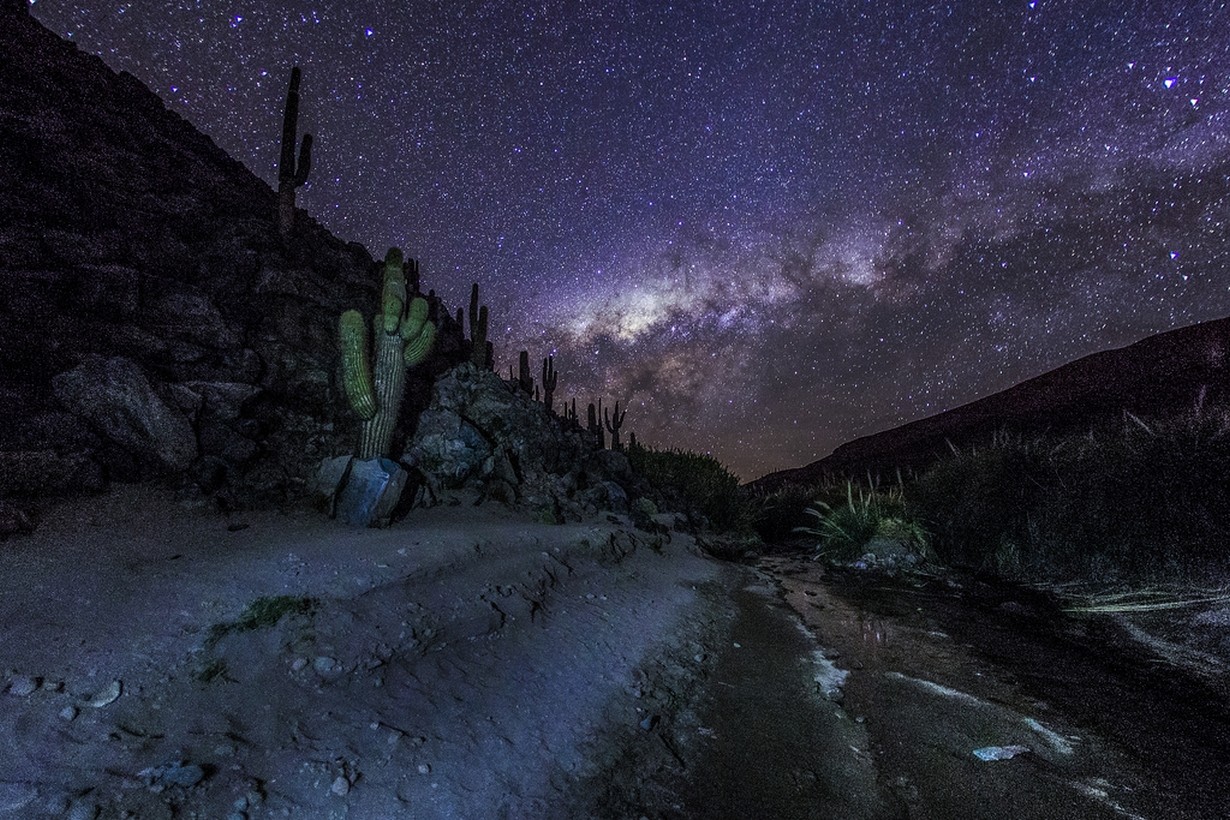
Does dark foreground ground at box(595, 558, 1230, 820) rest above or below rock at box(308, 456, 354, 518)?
below

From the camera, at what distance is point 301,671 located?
8.70 feet

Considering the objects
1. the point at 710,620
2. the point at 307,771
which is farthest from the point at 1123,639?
the point at 307,771

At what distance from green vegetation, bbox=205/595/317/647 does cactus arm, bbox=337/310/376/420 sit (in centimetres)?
361

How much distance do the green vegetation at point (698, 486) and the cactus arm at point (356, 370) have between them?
7.48 meters

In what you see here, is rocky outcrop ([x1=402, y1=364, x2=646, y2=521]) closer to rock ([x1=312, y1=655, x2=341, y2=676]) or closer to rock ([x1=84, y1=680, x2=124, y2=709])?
rock ([x1=312, y1=655, x2=341, y2=676])

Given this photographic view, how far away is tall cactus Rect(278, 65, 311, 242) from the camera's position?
10.3 m

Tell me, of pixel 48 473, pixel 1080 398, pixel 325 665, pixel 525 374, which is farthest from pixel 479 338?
pixel 1080 398

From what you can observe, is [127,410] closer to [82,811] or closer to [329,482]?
[329,482]

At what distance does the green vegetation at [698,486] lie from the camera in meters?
12.4

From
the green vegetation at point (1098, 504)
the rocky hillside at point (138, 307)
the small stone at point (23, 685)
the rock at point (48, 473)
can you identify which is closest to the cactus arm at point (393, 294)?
the rocky hillside at point (138, 307)

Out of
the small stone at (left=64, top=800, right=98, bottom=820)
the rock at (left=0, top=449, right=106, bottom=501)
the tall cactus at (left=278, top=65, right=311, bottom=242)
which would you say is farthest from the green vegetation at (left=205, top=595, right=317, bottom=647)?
the tall cactus at (left=278, top=65, right=311, bottom=242)

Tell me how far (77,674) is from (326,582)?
4.28 ft

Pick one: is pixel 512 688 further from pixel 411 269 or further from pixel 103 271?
pixel 411 269

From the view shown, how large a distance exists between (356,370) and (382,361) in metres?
0.42
